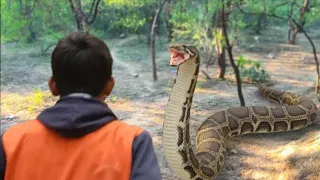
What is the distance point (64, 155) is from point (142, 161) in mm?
309

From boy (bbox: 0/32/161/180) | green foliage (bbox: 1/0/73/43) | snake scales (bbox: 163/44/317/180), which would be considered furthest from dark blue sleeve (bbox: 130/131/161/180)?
green foliage (bbox: 1/0/73/43)

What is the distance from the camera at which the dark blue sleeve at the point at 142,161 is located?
5.19ft

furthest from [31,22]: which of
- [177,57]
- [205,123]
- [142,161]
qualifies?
[142,161]

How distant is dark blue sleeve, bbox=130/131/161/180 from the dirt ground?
127 inches

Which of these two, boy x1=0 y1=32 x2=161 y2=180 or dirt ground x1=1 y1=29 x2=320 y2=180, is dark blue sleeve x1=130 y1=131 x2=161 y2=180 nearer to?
boy x1=0 y1=32 x2=161 y2=180

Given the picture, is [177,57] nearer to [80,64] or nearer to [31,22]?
[80,64]

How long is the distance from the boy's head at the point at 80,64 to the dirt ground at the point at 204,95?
3.30 metres

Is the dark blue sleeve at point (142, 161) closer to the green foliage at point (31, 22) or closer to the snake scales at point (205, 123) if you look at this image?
the snake scales at point (205, 123)

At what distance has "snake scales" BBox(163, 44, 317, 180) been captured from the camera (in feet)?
12.5

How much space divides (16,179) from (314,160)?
386cm

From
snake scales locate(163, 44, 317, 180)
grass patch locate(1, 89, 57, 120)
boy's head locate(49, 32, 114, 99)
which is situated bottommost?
grass patch locate(1, 89, 57, 120)

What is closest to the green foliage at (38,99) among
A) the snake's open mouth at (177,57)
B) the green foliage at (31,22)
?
the green foliage at (31,22)

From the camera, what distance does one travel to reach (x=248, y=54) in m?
14.5

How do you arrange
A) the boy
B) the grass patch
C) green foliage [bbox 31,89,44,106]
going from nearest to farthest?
1. the boy
2. the grass patch
3. green foliage [bbox 31,89,44,106]
